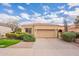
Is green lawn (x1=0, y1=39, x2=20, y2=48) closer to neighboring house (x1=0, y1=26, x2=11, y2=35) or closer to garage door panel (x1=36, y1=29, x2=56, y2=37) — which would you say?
neighboring house (x1=0, y1=26, x2=11, y2=35)

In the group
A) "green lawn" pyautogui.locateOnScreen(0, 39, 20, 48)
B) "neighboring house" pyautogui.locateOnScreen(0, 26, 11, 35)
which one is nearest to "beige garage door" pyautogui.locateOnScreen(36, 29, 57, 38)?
"green lawn" pyautogui.locateOnScreen(0, 39, 20, 48)

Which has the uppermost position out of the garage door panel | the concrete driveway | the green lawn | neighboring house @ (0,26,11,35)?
neighboring house @ (0,26,11,35)

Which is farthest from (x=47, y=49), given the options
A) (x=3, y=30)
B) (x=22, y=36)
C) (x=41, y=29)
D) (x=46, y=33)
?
(x=3, y=30)

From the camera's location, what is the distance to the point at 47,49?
10.2 meters

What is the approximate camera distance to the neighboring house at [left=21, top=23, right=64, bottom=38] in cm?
1045

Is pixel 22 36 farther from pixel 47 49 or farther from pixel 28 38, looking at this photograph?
pixel 47 49

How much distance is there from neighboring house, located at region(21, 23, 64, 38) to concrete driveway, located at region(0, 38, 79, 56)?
23 cm

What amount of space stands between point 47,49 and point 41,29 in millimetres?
1005

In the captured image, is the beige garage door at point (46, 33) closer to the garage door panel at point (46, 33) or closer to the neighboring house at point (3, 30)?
the garage door panel at point (46, 33)

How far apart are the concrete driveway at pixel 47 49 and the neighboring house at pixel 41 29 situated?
233 millimetres

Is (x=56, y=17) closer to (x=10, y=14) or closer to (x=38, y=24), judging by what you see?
(x=38, y=24)

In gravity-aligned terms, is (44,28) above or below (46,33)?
above

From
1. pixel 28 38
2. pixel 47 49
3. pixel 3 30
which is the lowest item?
pixel 47 49

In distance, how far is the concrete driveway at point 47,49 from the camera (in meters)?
9.98
